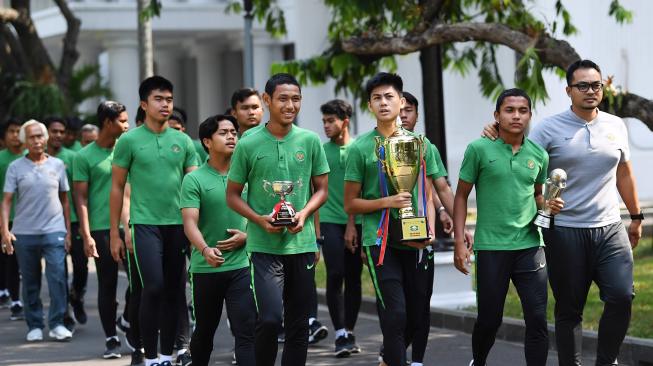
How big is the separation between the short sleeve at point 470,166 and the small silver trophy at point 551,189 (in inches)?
18.3

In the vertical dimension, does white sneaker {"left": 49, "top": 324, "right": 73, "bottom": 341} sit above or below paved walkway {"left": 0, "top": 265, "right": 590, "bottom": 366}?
above

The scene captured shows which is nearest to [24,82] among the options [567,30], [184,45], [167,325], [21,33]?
[21,33]

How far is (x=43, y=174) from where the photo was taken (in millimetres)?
12719

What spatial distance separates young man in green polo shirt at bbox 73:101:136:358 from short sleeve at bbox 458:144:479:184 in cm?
357

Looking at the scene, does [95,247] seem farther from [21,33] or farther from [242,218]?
[21,33]

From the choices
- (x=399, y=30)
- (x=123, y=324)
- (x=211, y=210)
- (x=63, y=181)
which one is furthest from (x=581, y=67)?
(x=399, y=30)

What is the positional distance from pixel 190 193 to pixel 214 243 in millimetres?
371

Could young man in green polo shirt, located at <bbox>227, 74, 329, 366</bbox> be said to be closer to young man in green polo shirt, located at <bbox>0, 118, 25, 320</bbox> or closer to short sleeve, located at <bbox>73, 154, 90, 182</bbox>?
short sleeve, located at <bbox>73, 154, 90, 182</bbox>

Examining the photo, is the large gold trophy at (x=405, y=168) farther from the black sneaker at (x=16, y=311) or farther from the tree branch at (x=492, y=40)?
the black sneaker at (x=16, y=311)

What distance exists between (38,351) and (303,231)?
4.51m

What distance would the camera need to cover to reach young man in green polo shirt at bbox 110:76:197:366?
9930 mm

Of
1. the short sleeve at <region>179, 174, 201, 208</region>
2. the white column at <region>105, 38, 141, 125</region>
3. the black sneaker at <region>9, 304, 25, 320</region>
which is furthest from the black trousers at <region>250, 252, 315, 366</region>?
the white column at <region>105, 38, 141, 125</region>

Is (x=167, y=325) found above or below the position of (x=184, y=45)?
below

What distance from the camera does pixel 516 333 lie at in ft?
38.0
